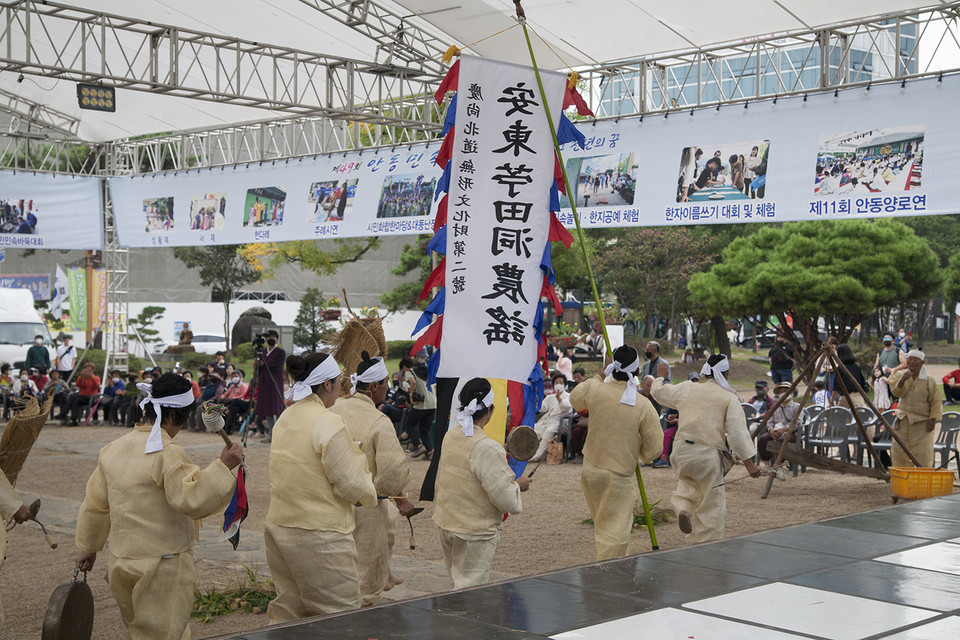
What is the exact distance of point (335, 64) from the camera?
14.2 m

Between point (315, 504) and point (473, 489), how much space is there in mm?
985

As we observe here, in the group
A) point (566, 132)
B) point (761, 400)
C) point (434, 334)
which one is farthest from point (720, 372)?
point (761, 400)

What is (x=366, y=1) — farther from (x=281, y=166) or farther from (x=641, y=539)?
(x=641, y=539)

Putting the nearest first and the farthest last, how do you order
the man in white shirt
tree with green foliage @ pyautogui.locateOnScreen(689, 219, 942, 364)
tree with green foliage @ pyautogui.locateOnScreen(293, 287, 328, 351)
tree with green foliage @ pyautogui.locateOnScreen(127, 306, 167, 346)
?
tree with green foliage @ pyautogui.locateOnScreen(689, 219, 942, 364), the man in white shirt, tree with green foliage @ pyautogui.locateOnScreen(293, 287, 328, 351), tree with green foliage @ pyautogui.locateOnScreen(127, 306, 167, 346)

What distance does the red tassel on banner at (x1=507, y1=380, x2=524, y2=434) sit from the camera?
20.9 feet

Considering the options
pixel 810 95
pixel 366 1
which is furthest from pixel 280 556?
pixel 366 1

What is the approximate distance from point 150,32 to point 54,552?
7561mm

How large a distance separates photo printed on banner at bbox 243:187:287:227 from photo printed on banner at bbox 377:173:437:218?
2.23 meters

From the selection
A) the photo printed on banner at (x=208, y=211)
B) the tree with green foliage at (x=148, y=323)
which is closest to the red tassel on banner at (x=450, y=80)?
the photo printed on banner at (x=208, y=211)

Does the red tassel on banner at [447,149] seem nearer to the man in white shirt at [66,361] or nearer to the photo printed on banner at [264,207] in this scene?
the photo printed on banner at [264,207]

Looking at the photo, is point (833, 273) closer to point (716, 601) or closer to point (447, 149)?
point (447, 149)

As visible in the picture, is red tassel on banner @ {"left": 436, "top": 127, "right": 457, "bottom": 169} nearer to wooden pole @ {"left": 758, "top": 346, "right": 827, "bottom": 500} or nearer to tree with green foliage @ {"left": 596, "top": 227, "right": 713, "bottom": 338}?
wooden pole @ {"left": 758, "top": 346, "right": 827, "bottom": 500}

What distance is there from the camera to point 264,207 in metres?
16.0

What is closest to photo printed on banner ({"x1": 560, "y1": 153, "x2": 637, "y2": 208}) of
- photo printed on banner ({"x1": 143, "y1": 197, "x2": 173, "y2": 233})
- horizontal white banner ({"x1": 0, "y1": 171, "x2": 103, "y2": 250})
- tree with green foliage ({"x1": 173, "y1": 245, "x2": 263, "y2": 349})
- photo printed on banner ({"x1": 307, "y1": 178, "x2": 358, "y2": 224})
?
photo printed on banner ({"x1": 307, "y1": 178, "x2": 358, "y2": 224})
